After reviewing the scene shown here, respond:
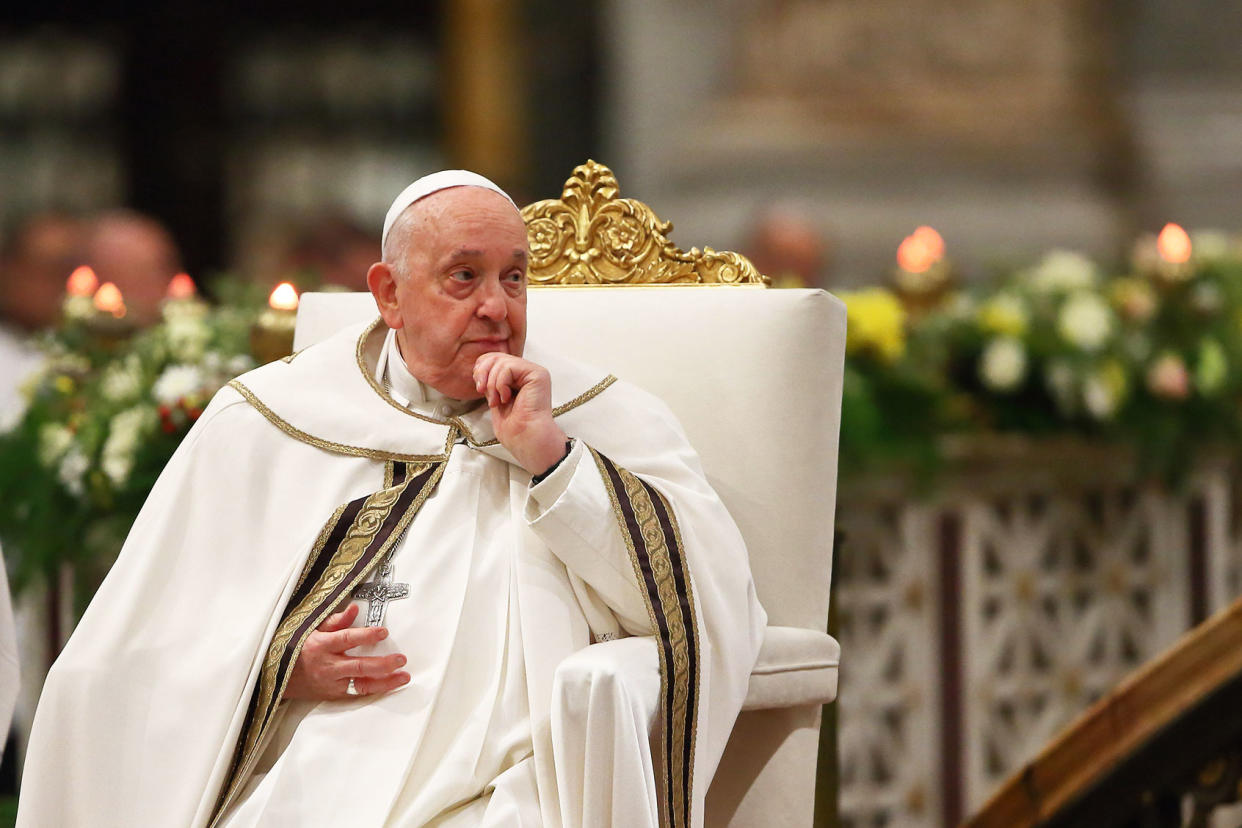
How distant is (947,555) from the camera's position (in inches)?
193

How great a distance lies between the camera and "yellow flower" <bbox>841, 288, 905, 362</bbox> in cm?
476

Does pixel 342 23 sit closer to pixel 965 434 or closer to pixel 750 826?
pixel 965 434

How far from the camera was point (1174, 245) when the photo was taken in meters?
5.08

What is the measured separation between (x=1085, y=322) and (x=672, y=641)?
8.90 ft

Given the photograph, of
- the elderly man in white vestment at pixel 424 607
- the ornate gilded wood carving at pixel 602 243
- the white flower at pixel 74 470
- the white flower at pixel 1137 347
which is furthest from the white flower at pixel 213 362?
the white flower at pixel 1137 347

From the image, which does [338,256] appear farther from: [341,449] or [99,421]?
[341,449]

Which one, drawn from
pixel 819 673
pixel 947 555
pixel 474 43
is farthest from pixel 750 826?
pixel 474 43

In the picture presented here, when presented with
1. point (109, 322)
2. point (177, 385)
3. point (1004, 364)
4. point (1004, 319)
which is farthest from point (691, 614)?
point (1004, 319)

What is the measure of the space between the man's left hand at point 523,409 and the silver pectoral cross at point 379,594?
0.96 feet

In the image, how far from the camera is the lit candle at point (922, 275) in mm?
5281

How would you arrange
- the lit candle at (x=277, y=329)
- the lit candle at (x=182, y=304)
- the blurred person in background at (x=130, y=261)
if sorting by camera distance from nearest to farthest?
1. the lit candle at (x=277, y=329)
2. the lit candle at (x=182, y=304)
3. the blurred person in background at (x=130, y=261)

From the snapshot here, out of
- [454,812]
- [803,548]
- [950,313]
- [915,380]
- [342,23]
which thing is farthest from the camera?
[342,23]

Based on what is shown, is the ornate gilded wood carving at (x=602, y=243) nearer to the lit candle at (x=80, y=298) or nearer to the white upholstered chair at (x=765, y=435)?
the white upholstered chair at (x=765, y=435)

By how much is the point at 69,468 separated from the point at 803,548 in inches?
77.6
